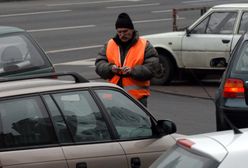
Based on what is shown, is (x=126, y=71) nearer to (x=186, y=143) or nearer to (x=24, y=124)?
(x=24, y=124)

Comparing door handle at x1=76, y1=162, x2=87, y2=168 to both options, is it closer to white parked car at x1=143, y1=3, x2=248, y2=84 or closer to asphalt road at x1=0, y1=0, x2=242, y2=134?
asphalt road at x1=0, y1=0, x2=242, y2=134

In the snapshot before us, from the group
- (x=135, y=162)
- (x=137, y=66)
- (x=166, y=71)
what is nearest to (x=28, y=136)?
(x=135, y=162)

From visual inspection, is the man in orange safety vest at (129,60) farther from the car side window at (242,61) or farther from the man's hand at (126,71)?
the car side window at (242,61)

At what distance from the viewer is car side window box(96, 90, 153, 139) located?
22.2 ft

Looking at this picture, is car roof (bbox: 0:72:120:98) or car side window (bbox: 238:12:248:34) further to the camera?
car side window (bbox: 238:12:248:34)

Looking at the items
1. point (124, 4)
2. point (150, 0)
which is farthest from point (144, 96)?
point (150, 0)

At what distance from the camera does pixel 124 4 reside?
121 feet

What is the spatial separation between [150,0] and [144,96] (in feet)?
102

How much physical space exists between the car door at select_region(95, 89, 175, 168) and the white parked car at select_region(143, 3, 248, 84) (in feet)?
28.3

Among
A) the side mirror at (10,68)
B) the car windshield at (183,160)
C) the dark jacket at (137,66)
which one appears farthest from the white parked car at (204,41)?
the car windshield at (183,160)

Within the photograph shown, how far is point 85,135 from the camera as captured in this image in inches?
259

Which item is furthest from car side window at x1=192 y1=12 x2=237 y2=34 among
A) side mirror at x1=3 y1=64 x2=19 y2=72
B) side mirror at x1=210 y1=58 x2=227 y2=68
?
side mirror at x1=3 y1=64 x2=19 y2=72

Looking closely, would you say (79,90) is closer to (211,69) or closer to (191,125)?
(191,125)

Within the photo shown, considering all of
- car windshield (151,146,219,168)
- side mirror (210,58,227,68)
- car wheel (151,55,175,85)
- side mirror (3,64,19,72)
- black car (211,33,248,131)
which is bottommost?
car wheel (151,55,175,85)
